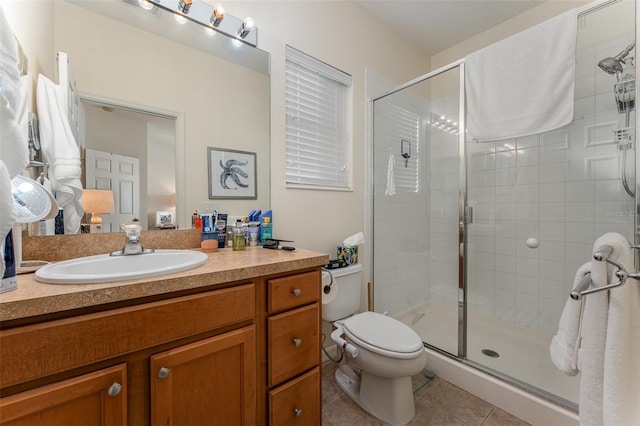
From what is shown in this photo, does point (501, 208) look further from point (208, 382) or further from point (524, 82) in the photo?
point (208, 382)

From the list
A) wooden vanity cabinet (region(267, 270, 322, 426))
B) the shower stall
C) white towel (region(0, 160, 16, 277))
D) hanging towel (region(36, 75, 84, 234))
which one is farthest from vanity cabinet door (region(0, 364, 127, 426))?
the shower stall

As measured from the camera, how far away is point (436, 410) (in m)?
1.44

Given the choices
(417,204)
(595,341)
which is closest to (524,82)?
(417,204)

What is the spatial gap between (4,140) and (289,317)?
899 mm

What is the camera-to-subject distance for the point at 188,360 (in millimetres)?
793

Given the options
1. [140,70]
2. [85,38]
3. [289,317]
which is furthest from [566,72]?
[85,38]

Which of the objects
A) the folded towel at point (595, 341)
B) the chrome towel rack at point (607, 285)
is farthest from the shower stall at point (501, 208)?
the chrome towel rack at point (607, 285)

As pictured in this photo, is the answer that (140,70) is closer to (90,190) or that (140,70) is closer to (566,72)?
(90,190)

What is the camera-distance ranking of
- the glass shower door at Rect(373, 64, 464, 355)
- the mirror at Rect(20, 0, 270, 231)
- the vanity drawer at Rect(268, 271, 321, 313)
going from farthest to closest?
the glass shower door at Rect(373, 64, 464, 355), the mirror at Rect(20, 0, 270, 231), the vanity drawer at Rect(268, 271, 321, 313)

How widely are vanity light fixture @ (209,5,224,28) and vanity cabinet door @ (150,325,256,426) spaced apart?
1.48 metres

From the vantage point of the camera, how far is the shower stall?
5.12 ft

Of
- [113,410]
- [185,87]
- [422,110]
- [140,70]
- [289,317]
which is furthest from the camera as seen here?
[422,110]

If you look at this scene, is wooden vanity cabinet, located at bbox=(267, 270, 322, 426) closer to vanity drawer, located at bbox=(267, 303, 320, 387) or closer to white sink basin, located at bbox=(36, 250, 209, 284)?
vanity drawer, located at bbox=(267, 303, 320, 387)

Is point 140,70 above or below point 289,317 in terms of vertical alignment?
above
